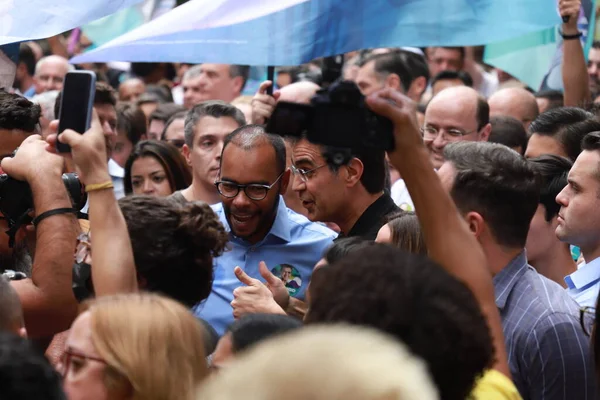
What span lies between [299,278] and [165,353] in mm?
2308

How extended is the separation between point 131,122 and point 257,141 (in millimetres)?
3585

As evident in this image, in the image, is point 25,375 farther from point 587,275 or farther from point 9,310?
point 587,275

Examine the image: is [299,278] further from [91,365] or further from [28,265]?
[91,365]

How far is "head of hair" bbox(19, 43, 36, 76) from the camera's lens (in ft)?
37.2

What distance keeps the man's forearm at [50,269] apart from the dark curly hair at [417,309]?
5.32 ft

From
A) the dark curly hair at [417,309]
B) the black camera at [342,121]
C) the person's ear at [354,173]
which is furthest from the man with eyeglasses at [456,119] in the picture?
the dark curly hair at [417,309]

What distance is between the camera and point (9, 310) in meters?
3.05

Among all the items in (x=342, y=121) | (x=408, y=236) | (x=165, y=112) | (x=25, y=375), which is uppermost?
(x=342, y=121)

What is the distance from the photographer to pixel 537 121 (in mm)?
6156

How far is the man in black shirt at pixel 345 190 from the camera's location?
4855mm

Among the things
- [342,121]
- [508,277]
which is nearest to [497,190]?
[508,277]

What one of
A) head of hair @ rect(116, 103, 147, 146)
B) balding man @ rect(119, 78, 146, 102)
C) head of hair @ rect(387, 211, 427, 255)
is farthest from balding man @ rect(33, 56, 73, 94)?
head of hair @ rect(387, 211, 427, 255)

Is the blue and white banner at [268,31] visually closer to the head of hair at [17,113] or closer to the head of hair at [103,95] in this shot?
the head of hair at [17,113]

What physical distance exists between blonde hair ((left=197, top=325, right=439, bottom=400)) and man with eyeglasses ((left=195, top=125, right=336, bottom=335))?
3160 millimetres
